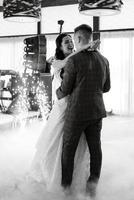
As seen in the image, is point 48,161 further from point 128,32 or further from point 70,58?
point 128,32

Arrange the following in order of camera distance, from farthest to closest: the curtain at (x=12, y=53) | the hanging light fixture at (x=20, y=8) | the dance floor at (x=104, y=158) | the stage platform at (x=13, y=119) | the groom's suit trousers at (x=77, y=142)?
the curtain at (x=12, y=53)
the stage platform at (x=13, y=119)
the dance floor at (x=104, y=158)
the hanging light fixture at (x=20, y=8)
the groom's suit trousers at (x=77, y=142)

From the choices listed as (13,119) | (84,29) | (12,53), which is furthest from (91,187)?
(12,53)

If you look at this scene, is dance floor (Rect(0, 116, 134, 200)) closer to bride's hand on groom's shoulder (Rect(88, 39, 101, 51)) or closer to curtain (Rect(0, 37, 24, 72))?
bride's hand on groom's shoulder (Rect(88, 39, 101, 51))

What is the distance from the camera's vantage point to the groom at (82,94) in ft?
8.29

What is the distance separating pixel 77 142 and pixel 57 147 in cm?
24

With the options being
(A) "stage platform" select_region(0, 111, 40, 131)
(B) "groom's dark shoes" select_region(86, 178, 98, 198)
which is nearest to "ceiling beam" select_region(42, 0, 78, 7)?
(A) "stage platform" select_region(0, 111, 40, 131)

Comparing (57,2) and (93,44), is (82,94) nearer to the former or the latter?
(93,44)

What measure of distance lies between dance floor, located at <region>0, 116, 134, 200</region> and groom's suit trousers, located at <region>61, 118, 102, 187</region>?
212 mm

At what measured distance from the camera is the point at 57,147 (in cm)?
284

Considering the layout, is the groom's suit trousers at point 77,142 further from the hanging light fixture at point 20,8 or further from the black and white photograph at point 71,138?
the hanging light fixture at point 20,8

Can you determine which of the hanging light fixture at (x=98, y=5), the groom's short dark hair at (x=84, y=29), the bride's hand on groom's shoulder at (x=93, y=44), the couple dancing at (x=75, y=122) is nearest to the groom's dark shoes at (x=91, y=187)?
the couple dancing at (x=75, y=122)

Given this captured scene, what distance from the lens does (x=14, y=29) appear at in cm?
938

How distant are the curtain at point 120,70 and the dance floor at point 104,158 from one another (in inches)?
58.7

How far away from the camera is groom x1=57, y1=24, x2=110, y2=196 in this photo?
2.53 meters
